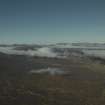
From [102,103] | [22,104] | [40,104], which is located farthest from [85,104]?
[22,104]

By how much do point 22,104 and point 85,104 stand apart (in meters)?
26.8

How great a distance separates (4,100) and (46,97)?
20.3 meters

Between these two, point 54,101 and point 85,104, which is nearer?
point 85,104

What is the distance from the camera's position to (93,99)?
96.2 meters

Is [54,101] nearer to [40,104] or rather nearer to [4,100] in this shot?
[40,104]

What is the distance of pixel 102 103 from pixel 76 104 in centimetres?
1274

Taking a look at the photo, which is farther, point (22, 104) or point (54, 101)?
point (54, 101)

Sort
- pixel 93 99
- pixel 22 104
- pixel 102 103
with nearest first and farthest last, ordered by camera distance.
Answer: pixel 22 104
pixel 102 103
pixel 93 99

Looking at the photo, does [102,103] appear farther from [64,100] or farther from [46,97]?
[46,97]

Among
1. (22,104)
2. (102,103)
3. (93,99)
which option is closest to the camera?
(22,104)

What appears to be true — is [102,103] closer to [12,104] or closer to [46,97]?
[46,97]

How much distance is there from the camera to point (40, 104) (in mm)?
85500

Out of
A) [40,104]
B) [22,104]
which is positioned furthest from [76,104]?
[22,104]

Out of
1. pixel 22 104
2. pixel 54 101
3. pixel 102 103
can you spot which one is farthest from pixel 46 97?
pixel 102 103
